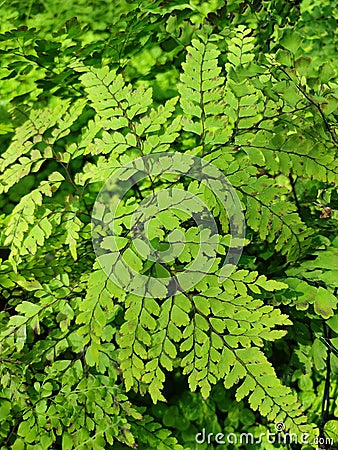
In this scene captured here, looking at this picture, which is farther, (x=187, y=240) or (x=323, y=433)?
(x=323, y=433)

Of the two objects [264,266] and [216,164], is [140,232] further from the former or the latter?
[264,266]

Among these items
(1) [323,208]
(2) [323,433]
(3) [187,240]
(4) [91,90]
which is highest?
(4) [91,90]

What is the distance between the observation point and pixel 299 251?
123cm

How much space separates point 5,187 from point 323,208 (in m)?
0.82

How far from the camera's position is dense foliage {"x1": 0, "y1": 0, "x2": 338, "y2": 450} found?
1.09 m

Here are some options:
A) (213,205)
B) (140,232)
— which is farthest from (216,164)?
(140,232)
